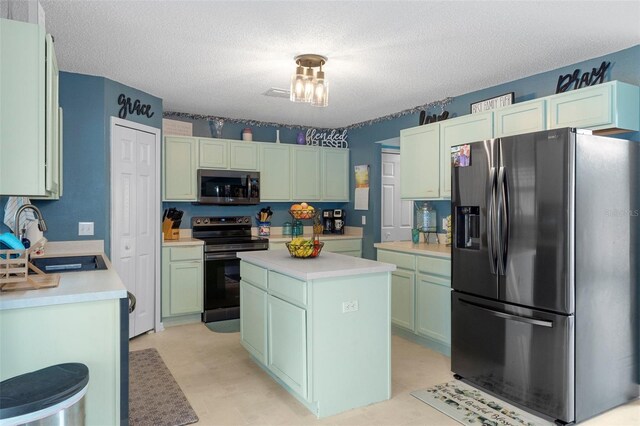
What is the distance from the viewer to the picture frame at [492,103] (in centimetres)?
354

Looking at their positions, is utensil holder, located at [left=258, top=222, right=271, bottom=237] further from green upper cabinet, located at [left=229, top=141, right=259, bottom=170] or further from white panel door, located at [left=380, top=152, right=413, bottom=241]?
white panel door, located at [left=380, top=152, right=413, bottom=241]

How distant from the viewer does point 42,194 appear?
1.80 metres

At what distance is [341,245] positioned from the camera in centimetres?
557

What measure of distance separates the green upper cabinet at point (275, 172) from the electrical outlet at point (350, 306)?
2.94 metres

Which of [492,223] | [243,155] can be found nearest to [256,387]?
[492,223]

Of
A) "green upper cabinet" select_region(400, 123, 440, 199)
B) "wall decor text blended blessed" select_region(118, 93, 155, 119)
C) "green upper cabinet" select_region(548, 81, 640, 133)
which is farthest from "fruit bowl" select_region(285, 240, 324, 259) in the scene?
"wall decor text blended blessed" select_region(118, 93, 155, 119)

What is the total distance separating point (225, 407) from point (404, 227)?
3.76m

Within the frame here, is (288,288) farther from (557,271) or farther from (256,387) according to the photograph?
(557,271)

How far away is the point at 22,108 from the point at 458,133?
3200mm

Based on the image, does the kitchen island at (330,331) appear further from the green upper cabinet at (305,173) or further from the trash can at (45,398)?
the green upper cabinet at (305,173)

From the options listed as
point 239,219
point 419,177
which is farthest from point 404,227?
point 239,219

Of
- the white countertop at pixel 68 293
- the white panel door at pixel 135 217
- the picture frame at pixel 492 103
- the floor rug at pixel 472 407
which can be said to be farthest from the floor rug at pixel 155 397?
the picture frame at pixel 492 103

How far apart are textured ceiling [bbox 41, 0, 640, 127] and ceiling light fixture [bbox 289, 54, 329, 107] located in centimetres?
12

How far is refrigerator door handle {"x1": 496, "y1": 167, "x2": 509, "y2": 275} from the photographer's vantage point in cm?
276
